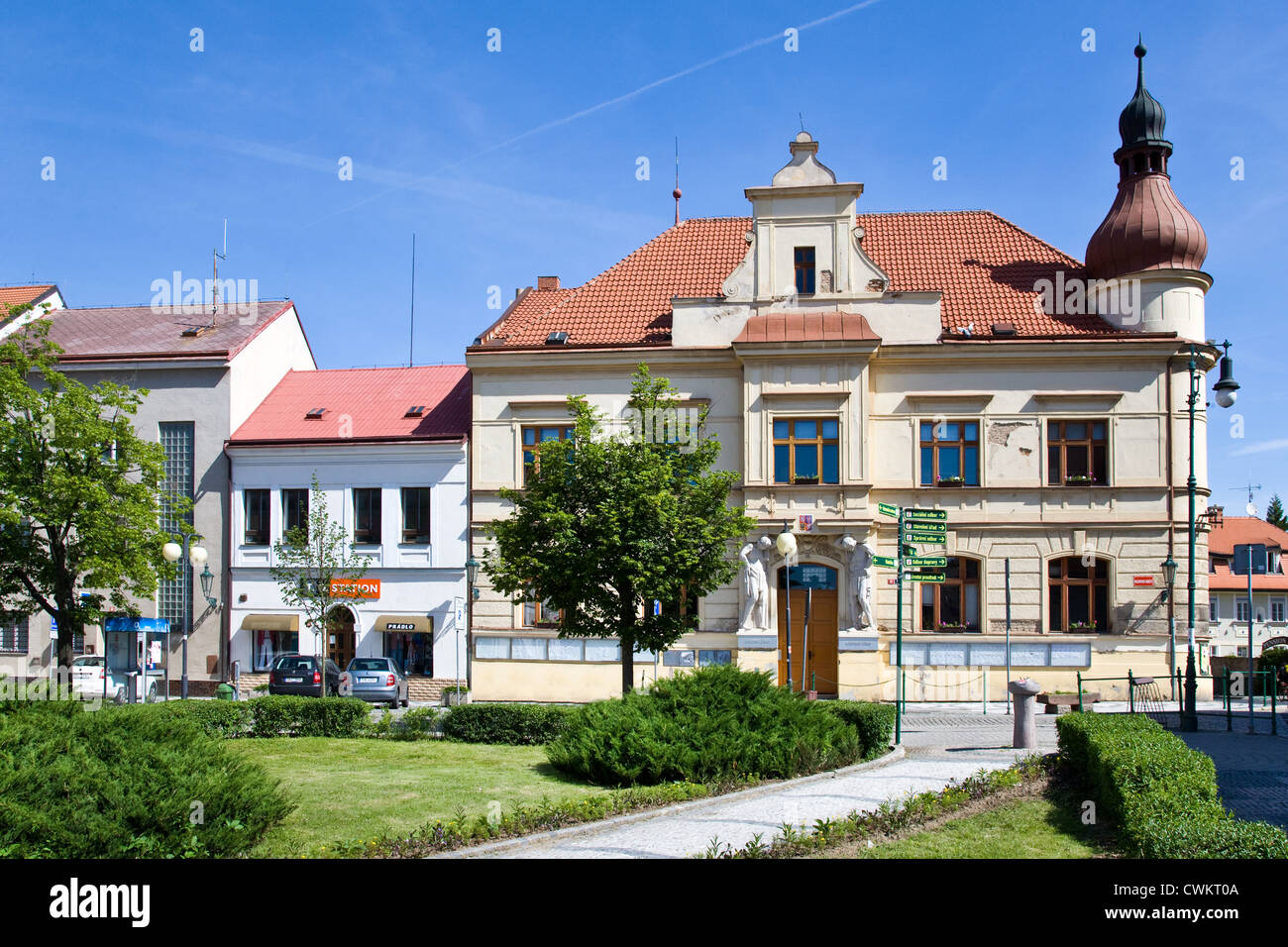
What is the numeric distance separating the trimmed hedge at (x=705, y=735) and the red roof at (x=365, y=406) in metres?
18.4

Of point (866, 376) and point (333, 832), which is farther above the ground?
point (866, 376)

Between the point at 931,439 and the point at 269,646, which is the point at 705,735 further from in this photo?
the point at 269,646

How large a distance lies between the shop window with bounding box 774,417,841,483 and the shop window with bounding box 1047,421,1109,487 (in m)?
6.05

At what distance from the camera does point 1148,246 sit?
30.1 meters

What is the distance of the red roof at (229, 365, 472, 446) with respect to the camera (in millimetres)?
34562

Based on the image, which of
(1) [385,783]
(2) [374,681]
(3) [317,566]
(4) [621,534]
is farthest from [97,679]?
(1) [385,783]

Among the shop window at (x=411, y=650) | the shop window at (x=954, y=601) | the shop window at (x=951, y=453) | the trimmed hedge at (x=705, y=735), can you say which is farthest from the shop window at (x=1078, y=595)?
the shop window at (x=411, y=650)

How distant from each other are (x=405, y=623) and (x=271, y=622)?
13.8 ft

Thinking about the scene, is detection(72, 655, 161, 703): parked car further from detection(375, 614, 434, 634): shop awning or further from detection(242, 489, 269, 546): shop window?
detection(375, 614, 434, 634): shop awning

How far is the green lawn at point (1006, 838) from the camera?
10.3 meters

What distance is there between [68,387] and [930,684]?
22926 mm
